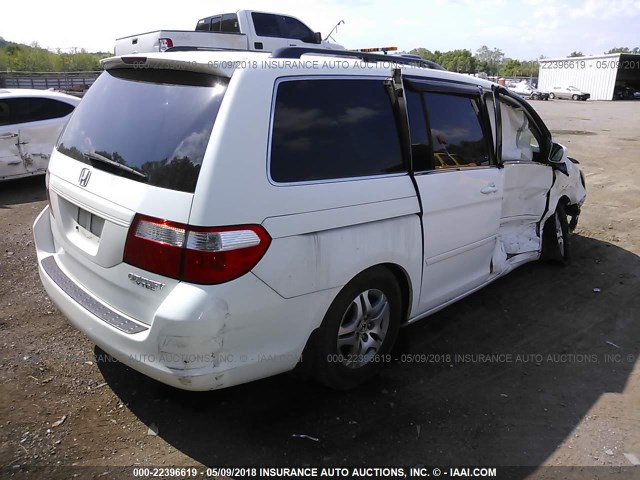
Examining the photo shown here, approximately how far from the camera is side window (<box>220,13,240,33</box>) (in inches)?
465

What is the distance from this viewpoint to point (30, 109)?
8.17 meters

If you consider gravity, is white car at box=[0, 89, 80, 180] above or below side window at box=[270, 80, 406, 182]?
below

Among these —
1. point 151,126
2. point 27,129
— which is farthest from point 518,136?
point 27,129

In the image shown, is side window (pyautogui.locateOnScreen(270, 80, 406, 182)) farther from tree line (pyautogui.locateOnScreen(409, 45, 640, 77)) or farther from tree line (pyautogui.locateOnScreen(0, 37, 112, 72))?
tree line (pyautogui.locateOnScreen(409, 45, 640, 77))

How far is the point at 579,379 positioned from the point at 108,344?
3.05m

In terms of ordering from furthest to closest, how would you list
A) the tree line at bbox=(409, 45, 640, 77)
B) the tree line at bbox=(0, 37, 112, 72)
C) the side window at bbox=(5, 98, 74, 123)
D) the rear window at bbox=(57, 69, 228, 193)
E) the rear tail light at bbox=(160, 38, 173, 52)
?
1. the tree line at bbox=(409, 45, 640, 77)
2. the tree line at bbox=(0, 37, 112, 72)
3. the rear tail light at bbox=(160, 38, 173, 52)
4. the side window at bbox=(5, 98, 74, 123)
5. the rear window at bbox=(57, 69, 228, 193)

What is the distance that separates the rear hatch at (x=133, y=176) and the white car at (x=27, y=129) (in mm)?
5957

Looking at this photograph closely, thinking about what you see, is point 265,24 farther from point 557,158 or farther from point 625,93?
point 625,93

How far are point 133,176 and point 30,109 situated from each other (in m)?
7.12

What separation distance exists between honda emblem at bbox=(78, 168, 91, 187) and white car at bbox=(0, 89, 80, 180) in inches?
246

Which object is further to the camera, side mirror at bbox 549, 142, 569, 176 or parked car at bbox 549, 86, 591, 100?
parked car at bbox 549, 86, 591, 100

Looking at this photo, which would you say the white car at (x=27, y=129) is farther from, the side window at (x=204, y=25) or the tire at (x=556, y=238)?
the tire at (x=556, y=238)

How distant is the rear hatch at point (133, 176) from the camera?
2312 millimetres

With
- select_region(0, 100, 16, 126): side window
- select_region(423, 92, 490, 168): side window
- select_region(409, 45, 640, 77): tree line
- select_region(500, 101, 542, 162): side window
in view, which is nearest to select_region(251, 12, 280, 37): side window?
select_region(0, 100, 16, 126): side window
